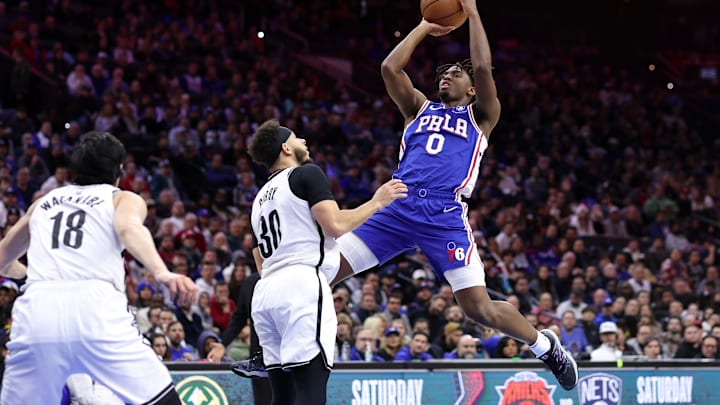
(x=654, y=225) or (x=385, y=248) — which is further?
(x=654, y=225)

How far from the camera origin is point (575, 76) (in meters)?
26.4

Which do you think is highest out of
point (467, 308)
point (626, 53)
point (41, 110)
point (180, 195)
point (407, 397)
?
point (626, 53)

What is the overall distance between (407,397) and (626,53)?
861 inches

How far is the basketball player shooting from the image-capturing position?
23.0ft

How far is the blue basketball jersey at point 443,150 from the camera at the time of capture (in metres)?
7.07

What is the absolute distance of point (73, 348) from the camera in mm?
4547

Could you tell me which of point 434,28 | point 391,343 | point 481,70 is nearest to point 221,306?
point 391,343

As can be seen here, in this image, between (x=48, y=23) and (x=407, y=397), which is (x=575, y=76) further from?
(x=407, y=397)

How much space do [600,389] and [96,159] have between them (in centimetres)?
673

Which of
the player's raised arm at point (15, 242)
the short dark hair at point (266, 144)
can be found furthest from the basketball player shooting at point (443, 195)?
the player's raised arm at point (15, 242)

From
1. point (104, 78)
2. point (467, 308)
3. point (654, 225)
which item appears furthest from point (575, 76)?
point (467, 308)

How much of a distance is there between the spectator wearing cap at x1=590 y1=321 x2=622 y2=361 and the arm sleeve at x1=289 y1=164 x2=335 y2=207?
7325 millimetres

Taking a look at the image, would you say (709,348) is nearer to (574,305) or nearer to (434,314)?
(574,305)

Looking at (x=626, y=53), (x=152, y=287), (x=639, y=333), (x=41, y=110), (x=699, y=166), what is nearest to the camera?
(x=152, y=287)
